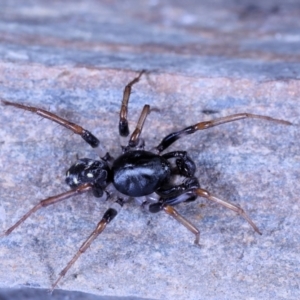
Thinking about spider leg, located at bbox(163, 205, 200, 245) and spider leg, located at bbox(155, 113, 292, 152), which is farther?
spider leg, located at bbox(155, 113, 292, 152)

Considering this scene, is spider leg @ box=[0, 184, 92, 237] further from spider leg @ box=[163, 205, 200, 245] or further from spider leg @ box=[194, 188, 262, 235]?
spider leg @ box=[194, 188, 262, 235]

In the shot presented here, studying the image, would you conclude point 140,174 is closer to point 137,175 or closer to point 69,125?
point 137,175

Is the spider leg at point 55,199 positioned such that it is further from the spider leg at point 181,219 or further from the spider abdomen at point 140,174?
the spider leg at point 181,219

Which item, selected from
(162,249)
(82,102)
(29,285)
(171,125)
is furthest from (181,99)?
(29,285)

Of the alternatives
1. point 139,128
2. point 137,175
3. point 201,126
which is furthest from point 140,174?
point 201,126

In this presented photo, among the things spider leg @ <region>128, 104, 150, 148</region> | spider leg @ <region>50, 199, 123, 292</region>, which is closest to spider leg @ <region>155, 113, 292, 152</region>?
spider leg @ <region>128, 104, 150, 148</region>

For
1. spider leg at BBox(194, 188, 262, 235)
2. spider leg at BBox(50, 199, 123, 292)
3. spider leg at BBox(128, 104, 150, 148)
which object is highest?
spider leg at BBox(128, 104, 150, 148)

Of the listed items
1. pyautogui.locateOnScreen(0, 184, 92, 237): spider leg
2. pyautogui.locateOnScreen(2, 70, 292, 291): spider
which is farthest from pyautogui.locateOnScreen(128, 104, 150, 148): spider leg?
pyautogui.locateOnScreen(0, 184, 92, 237): spider leg

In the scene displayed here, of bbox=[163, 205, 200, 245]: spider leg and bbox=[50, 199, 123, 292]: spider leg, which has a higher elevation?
bbox=[163, 205, 200, 245]: spider leg
